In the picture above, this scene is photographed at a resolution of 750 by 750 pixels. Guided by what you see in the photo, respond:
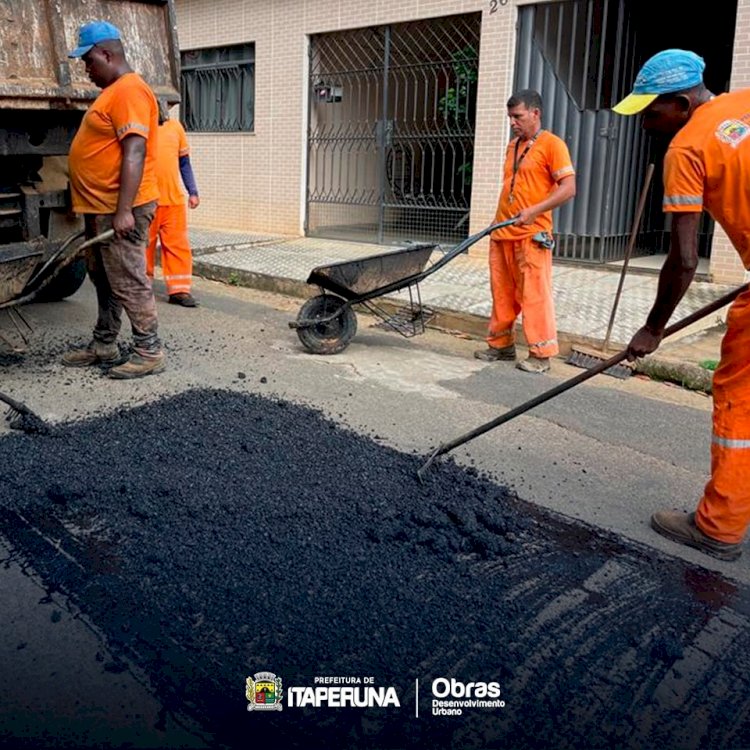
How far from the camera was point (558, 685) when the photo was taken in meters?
2.36

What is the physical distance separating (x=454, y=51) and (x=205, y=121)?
15.1 ft

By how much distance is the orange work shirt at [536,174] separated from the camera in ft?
18.3

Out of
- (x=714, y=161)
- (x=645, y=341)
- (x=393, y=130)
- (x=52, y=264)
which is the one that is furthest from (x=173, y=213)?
(x=714, y=161)

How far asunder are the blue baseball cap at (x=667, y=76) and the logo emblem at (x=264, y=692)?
2.26 m

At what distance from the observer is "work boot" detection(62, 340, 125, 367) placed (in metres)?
5.57

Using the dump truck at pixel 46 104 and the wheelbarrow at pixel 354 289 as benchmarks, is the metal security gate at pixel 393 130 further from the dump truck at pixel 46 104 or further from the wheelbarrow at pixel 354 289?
the dump truck at pixel 46 104

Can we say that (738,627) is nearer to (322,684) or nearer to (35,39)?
(322,684)

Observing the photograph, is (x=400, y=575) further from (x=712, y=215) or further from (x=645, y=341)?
(x=712, y=215)

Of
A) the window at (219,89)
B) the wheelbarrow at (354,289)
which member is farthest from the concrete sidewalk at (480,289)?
the window at (219,89)

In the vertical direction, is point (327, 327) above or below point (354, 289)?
below

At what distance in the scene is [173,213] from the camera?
759cm

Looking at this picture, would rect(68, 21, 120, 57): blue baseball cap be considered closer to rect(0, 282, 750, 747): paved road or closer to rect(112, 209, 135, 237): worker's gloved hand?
rect(112, 209, 135, 237): worker's gloved hand

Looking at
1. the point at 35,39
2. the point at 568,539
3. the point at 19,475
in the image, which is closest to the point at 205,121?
the point at 35,39

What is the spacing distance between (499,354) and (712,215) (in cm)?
317
